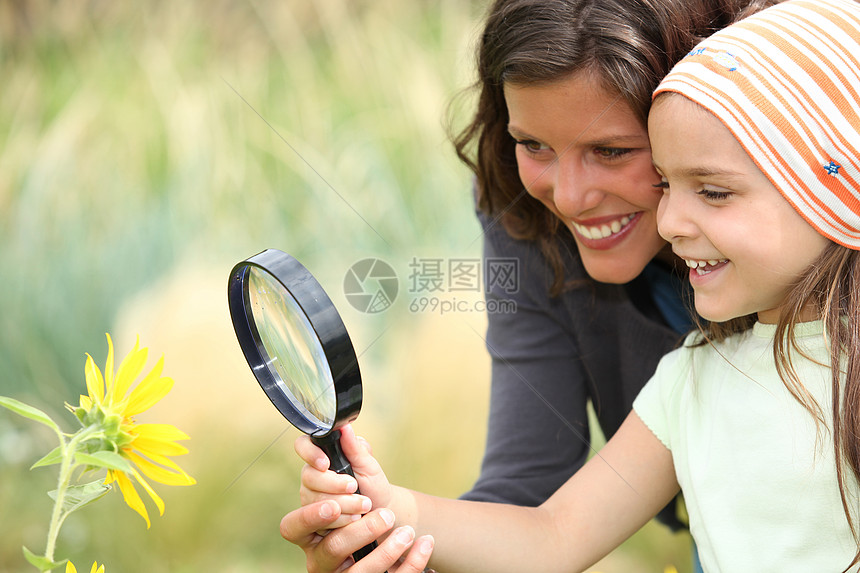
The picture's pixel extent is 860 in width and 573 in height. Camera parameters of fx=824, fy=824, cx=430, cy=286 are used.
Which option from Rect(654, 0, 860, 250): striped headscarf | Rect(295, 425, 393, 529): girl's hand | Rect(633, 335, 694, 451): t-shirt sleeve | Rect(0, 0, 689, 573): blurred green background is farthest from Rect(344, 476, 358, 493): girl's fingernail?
Rect(0, 0, 689, 573): blurred green background

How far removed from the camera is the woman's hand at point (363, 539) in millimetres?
905

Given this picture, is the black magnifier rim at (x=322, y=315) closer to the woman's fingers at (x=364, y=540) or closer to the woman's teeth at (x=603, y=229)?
the woman's fingers at (x=364, y=540)

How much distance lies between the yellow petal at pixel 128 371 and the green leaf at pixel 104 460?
0.07 m

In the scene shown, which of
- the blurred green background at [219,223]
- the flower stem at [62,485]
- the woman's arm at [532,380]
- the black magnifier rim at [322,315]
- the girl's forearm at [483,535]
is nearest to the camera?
the flower stem at [62,485]

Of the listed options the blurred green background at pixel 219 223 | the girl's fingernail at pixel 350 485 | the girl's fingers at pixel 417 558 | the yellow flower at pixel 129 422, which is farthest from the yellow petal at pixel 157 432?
the blurred green background at pixel 219 223

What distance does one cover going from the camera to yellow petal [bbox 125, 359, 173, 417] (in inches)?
26.1

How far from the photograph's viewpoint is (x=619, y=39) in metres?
1.11

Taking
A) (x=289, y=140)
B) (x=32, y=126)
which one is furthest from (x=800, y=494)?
(x=32, y=126)

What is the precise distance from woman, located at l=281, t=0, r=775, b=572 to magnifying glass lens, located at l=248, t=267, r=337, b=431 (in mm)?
66

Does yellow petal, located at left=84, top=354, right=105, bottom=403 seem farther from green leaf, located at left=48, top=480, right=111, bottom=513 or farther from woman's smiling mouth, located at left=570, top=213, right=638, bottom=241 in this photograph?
woman's smiling mouth, located at left=570, top=213, right=638, bottom=241

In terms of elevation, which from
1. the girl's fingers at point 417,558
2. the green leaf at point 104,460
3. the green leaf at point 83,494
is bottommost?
the girl's fingers at point 417,558

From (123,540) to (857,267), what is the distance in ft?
5.40

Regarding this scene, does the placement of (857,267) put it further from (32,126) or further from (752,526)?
(32,126)

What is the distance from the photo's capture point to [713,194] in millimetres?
910
